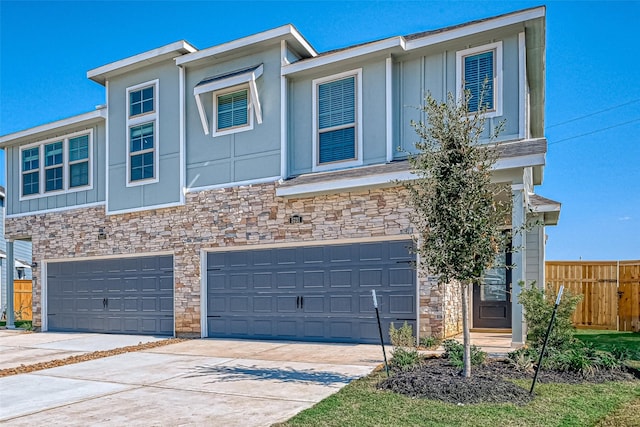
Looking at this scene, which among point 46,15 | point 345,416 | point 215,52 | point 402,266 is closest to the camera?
point 345,416

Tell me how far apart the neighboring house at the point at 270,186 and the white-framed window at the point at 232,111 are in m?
0.04

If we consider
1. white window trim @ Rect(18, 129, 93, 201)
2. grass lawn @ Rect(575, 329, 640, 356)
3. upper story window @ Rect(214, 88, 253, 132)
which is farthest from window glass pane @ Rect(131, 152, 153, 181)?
grass lawn @ Rect(575, 329, 640, 356)

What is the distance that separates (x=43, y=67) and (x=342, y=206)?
35.8 feet

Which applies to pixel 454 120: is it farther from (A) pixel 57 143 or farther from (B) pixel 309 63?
(A) pixel 57 143

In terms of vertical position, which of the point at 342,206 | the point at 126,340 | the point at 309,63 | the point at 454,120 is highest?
the point at 309,63

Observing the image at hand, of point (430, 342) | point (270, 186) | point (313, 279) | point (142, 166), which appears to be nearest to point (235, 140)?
point (270, 186)

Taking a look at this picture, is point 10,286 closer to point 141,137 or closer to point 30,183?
point 30,183

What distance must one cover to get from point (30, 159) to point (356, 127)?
1095 cm

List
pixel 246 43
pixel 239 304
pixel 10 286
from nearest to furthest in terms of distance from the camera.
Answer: pixel 246 43, pixel 239 304, pixel 10 286

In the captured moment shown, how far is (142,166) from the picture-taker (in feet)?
43.7

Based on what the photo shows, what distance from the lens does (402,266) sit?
1020cm

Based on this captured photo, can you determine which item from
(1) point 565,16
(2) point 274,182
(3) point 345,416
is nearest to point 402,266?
(2) point 274,182

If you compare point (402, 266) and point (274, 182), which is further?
point (274, 182)

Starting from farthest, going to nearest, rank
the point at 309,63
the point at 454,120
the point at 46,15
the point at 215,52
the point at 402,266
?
1. the point at 46,15
2. the point at 215,52
3. the point at 309,63
4. the point at 402,266
5. the point at 454,120
